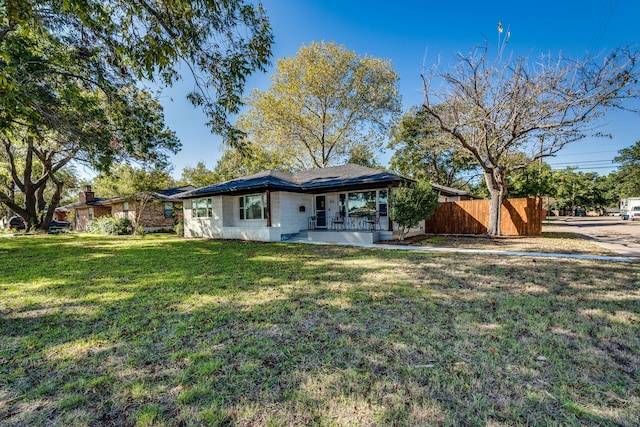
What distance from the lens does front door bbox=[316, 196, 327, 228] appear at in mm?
14867

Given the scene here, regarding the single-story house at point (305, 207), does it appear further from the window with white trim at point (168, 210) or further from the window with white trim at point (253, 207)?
the window with white trim at point (168, 210)

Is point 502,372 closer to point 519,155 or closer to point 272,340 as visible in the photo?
point 272,340

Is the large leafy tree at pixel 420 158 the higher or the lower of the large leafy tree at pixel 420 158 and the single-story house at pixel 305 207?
the higher

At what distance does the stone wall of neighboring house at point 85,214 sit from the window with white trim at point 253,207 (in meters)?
18.7

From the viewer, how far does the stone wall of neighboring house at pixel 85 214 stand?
26203 mm

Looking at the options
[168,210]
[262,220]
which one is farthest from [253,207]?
[168,210]

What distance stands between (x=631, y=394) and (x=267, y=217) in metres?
12.5

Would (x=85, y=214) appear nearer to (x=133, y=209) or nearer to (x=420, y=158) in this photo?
(x=133, y=209)

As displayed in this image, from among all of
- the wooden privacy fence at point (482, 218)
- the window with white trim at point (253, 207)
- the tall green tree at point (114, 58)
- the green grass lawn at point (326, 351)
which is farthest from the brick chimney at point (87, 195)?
the wooden privacy fence at point (482, 218)

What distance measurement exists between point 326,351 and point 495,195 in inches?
563

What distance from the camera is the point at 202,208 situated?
16609 millimetres

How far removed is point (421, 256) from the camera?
8.40 m

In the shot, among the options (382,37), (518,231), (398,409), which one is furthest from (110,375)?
(518,231)

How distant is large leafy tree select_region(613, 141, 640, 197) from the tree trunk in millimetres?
46403
